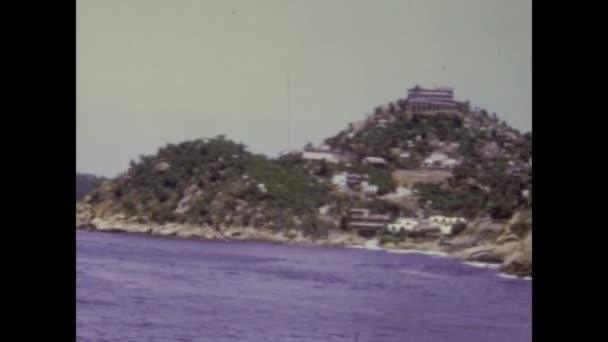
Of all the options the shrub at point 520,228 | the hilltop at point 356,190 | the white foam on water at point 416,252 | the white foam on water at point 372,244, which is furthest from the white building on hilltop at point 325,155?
the shrub at point 520,228

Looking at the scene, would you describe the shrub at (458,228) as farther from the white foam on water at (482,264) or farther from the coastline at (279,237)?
the white foam on water at (482,264)

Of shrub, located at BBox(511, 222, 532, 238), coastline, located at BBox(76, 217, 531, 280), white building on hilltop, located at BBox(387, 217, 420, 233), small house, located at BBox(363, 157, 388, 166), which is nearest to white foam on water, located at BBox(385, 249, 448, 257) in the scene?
A: coastline, located at BBox(76, 217, 531, 280)

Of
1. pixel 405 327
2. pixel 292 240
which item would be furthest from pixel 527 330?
pixel 292 240

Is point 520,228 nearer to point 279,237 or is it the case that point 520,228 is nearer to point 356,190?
point 356,190

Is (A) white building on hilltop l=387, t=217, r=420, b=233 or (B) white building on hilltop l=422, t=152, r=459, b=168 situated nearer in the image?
(B) white building on hilltop l=422, t=152, r=459, b=168

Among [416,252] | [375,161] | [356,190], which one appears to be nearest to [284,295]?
[356,190]

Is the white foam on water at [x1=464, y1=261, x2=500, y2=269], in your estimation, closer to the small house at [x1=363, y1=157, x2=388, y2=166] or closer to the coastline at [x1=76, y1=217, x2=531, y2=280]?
the coastline at [x1=76, y1=217, x2=531, y2=280]
